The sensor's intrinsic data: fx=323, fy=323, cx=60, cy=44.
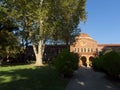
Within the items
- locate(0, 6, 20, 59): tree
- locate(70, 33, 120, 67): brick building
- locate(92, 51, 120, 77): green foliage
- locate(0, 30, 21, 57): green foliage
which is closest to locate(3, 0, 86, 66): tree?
locate(0, 6, 20, 59): tree

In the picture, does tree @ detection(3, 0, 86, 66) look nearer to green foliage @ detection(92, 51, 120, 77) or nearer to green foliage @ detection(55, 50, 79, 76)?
green foliage @ detection(55, 50, 79, 76)

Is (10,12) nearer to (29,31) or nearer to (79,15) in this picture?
(29,31)

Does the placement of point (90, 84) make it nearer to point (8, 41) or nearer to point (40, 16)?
point (40, 16)

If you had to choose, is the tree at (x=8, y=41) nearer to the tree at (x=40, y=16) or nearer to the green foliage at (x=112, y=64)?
the tree at (x=40, y=16)

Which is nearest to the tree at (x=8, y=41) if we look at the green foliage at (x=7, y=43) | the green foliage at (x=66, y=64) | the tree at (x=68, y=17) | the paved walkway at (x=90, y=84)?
the green foliage at (x=7, y=43)

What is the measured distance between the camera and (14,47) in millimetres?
53375

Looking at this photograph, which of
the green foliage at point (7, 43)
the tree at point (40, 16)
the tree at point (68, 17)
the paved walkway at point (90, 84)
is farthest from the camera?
the green foliage at point (7, 43)

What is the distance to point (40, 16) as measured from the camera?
46.0m

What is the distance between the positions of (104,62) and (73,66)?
2494 mm

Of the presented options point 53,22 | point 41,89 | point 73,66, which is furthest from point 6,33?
point 41,89

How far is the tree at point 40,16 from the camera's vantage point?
47.2 meters

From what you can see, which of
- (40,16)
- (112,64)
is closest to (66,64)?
(112,64)

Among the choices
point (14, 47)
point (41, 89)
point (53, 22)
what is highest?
point (53, 22)

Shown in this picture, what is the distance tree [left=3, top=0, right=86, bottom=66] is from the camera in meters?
47.2
